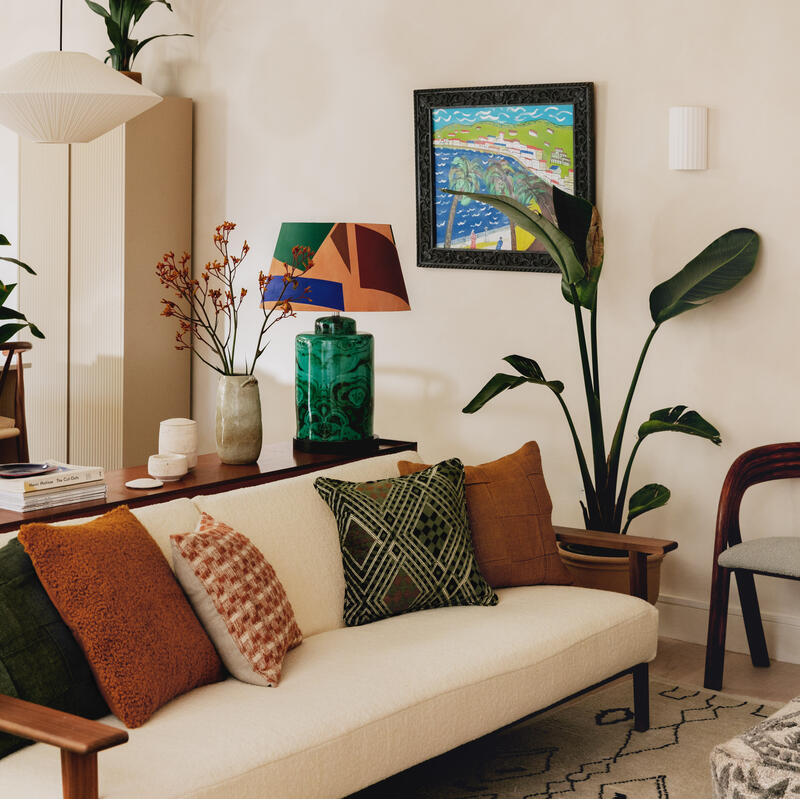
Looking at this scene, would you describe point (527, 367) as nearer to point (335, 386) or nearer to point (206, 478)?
point (335, 386)

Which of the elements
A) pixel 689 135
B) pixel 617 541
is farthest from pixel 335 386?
pixel 689 135

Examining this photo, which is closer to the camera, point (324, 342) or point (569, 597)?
point (569, 597)

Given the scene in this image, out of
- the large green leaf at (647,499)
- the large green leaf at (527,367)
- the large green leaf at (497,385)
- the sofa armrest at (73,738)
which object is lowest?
the sofa armrest at (73,738)

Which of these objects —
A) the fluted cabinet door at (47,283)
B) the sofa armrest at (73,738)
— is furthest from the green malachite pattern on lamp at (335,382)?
the fluted cabinet door at (47,283)

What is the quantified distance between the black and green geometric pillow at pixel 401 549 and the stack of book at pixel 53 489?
598 millimetres

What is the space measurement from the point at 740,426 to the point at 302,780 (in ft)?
7.90

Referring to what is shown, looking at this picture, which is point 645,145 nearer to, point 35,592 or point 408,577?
point 408,577

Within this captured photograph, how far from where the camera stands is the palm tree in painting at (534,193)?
4.31 metres

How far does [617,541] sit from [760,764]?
1.20m

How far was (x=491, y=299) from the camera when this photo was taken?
14.8 ft

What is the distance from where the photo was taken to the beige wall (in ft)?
12.7

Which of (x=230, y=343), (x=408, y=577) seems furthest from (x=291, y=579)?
(x=230, y=343)

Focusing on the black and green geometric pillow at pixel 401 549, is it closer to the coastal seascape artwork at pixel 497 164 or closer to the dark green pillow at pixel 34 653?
the dark green pillow at pixel 34 653

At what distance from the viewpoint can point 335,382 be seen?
3570 mm
